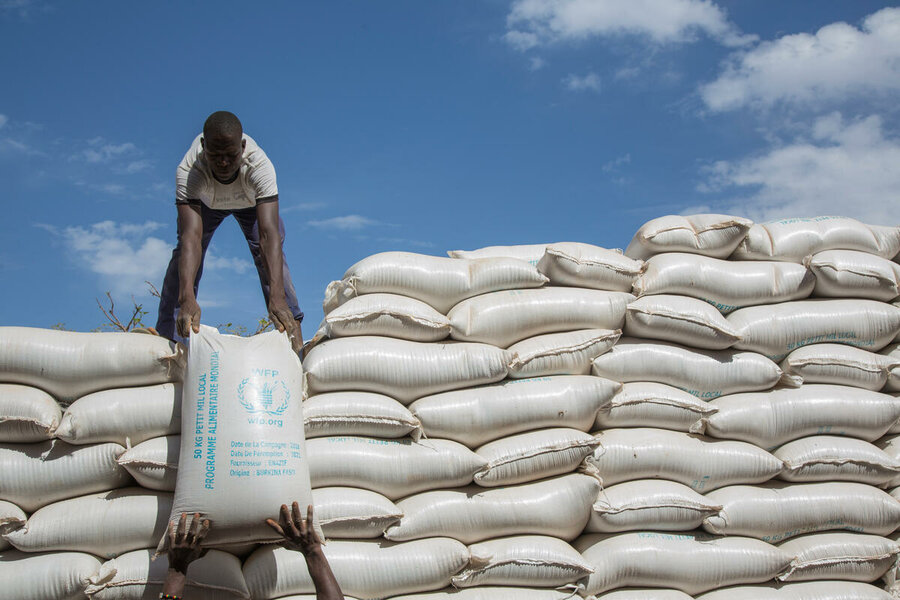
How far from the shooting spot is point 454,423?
11.6 feet

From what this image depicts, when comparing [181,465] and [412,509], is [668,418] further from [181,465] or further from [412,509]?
[181,465]

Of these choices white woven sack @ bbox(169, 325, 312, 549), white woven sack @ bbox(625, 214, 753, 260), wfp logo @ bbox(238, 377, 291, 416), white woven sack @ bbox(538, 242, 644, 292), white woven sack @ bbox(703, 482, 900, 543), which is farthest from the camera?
white woven sack @ bbox(625, 214, 753, 260)

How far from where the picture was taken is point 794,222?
4.46 meters

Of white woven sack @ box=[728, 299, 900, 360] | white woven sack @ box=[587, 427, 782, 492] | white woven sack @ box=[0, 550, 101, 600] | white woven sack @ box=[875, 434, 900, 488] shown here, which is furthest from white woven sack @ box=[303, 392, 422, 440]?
white woven sack @ box=[875, 434, 900, 488]

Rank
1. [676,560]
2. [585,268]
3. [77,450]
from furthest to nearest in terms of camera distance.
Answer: [585,268]
[676,560]
[77,450]

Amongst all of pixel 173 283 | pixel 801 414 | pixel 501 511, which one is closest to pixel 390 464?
pixel 501 511

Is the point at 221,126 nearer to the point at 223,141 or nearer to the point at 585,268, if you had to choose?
the point at 223,141

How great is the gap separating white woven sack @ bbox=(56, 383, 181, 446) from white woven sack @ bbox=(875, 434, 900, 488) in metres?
3.63

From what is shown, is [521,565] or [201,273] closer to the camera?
[521,565]

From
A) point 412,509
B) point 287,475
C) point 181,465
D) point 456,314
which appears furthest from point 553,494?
point 181,465

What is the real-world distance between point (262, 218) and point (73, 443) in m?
1.22

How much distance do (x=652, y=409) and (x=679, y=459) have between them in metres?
0.26

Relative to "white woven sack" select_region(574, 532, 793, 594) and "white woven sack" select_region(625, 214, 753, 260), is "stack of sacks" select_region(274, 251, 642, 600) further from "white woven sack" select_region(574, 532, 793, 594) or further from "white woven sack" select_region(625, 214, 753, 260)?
"white woven sack" select_region(625, 214, 753, 260)

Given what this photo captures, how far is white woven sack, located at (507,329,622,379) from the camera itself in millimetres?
3695
